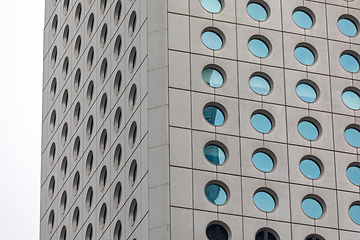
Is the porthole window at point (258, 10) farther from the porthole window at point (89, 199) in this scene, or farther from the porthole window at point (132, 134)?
the porthole window at point (89, 199)

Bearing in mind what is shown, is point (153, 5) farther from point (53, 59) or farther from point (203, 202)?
point (53, 59)

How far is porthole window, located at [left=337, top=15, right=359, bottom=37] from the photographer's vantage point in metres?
55.2

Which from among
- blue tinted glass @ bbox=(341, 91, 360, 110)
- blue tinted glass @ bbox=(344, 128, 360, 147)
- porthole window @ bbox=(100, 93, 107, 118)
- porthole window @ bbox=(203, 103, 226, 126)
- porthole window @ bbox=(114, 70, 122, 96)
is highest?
porthole window @ bbox=(114, 70, 122, 96)

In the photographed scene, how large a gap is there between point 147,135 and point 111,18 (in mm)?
11094

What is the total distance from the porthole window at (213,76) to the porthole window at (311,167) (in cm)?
547

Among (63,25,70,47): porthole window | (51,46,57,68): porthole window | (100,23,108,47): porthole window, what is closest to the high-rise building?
(100,23,108,47): porthole window

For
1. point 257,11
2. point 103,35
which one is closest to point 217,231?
point 257,11

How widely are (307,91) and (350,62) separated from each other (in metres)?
3.30

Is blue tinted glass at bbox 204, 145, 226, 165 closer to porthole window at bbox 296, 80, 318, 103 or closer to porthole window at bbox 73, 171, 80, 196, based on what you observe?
porthole window at bbox 296, 80, 318, 103

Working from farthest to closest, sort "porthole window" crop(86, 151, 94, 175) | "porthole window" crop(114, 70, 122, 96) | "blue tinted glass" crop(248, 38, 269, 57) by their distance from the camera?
"porthole window" crop(86, 151, 94, 175) → "porthole window" crop(114, 70, 122, 96) → "blue tinted glass" crop(248, 38, 269, 57)

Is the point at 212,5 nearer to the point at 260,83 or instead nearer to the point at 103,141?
the point at 260,83

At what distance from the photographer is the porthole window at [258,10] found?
5334 centimetres

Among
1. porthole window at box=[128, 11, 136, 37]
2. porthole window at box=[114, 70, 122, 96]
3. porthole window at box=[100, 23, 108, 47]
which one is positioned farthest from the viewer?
porthole window at box=[100, 23, 108, 47]

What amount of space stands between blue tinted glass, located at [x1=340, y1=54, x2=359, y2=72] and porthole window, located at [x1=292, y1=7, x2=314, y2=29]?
238 cm
